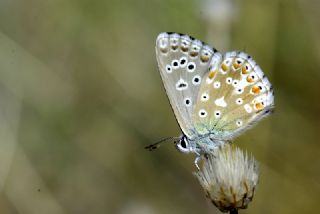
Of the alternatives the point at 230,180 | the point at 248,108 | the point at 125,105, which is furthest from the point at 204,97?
the point at 125,105

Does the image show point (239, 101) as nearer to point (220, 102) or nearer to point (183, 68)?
point (220, 102)

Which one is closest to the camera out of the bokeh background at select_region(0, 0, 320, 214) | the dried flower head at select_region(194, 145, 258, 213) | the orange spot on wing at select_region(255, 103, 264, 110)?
the dried flower head at select_region(194, 145, 258, 213)

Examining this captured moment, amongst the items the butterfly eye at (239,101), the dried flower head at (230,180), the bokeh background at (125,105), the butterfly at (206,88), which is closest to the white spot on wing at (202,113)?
the butterfly at (206,88)

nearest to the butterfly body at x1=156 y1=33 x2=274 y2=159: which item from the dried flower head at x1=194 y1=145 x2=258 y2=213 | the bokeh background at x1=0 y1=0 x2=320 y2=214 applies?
the dried flower head at x1=194 y1=145 x2=258 y2=213

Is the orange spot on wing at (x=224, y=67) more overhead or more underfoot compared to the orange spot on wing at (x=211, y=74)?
more overhead

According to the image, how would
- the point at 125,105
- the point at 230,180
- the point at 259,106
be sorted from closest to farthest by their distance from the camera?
1. the point at 230,180
2. the point at 259,106
3. the point at 125,105

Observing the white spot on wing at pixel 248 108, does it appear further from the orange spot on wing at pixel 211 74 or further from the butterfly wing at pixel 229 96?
the orange spot on wing at pixel 211 74

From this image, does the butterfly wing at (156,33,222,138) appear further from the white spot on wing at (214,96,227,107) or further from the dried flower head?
the dried flower head
